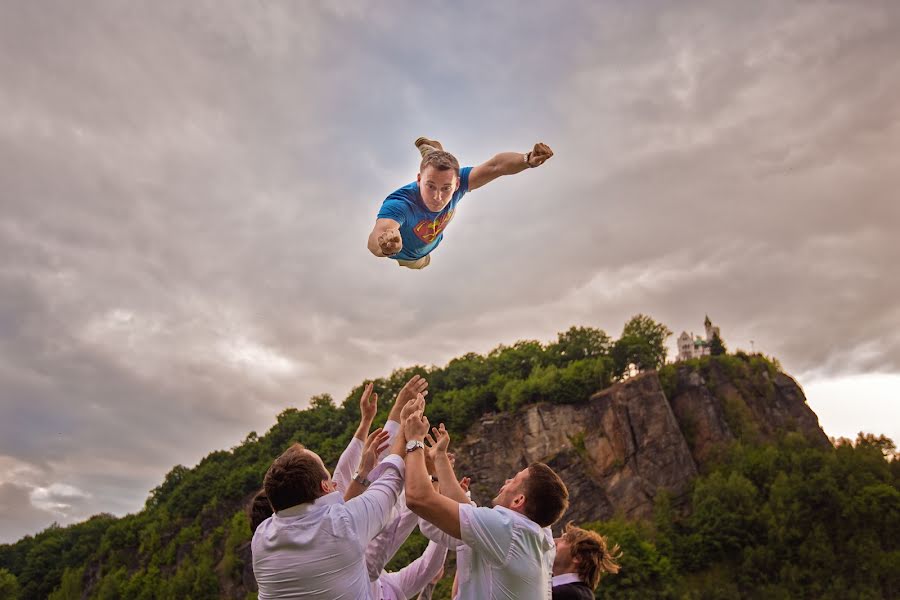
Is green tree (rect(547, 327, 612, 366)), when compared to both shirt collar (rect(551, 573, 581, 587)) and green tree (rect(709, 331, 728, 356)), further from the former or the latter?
shirt collar (rect(551, 573, 581, 587))

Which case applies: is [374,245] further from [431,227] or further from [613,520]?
[613,520]

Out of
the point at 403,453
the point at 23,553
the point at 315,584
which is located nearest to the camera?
the point at 315,584

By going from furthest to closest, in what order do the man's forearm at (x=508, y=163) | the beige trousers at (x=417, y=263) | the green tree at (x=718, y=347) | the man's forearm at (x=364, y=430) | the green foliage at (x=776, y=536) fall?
the green tree at (x=718, y=347)
the green foliage at (x=776, y=536)
the beige trousers at (x=417, y=263)
the man's forearm at (x=508, y=163)
the man's forearm at (x=364, y=430)

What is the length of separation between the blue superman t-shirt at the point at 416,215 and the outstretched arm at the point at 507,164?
14 cm

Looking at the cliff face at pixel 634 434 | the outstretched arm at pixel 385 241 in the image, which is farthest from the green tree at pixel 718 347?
the outstretched arm at pixel 385 241

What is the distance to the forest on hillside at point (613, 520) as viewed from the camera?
4784 centimetres

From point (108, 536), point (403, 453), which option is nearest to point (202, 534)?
point (108, 536)

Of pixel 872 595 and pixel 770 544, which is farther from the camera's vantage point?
pixel 770 544

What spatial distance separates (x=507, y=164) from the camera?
25.2ft

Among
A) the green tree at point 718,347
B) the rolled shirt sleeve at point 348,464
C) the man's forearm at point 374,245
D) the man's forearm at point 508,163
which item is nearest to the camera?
the rolled shirt sleeve at point 348,464

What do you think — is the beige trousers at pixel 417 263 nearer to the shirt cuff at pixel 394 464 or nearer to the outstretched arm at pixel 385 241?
the outstretched arm at pixel 385 241

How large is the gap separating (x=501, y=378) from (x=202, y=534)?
37.3m

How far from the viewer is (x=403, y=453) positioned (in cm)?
455

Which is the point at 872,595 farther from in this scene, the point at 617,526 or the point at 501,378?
the point at 501,378
